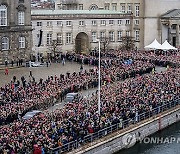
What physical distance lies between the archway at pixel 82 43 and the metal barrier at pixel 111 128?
1543 inches

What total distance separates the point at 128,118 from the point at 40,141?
10.2 meters

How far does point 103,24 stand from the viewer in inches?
3413

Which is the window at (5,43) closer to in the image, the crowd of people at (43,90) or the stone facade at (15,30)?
the stone facade at (15,30)

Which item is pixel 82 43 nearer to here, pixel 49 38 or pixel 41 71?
pixel 49 38

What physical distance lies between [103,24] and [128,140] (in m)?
48.4

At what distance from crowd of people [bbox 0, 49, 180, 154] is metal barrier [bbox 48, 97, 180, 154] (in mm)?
258

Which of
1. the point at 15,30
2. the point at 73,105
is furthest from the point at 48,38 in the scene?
the point at 73,105

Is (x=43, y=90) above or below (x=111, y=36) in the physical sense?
below

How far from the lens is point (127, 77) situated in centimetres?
5828

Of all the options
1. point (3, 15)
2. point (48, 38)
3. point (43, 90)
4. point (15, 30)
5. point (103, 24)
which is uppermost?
point (3, 15)

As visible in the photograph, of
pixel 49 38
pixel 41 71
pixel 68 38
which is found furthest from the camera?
pixel 68 38

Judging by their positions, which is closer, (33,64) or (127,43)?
(33,64)

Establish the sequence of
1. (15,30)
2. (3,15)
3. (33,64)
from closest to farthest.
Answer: (3,15), (33,64), (15,30)

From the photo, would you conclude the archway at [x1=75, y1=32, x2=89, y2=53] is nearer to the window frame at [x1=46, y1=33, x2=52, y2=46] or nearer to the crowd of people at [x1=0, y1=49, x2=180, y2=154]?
the window frame at [x1=46, y1=33, x2=52, y2=46]
